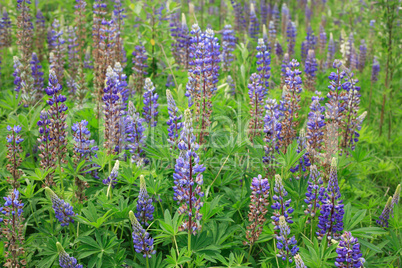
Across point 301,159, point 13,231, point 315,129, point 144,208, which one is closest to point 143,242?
point 144,208

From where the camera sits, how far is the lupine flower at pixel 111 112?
293cm

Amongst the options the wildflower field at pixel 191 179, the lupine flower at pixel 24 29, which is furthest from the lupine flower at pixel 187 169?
the lupine flower at pixel 24 29

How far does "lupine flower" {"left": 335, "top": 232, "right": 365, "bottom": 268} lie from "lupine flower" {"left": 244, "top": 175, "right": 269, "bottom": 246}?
0.49 metres

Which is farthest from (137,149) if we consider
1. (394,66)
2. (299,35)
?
(299,35)

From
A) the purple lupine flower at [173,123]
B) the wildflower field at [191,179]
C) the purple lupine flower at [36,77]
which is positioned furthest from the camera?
the purple lupine flower at [36,77]

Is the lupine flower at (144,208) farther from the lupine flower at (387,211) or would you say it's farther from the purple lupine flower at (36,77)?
the purple lupine flower at (36,77)

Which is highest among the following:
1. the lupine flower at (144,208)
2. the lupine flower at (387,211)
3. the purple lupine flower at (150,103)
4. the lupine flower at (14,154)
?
the purple lupine flower at (150,103)

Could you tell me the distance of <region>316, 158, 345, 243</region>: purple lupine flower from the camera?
7.90ft

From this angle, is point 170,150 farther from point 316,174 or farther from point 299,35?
point 299,35

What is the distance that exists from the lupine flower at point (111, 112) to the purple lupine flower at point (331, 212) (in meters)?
1.62

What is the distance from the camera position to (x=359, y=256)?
2.22 m

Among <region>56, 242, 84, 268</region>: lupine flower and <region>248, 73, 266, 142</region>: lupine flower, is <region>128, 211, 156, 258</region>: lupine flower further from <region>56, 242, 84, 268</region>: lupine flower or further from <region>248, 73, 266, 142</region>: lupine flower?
<region>248, 73, 266, 142</region>: lupine flower

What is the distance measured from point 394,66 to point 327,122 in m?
2.32

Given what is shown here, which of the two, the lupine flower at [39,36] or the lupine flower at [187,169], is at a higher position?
the lupine flower at [39,36]
